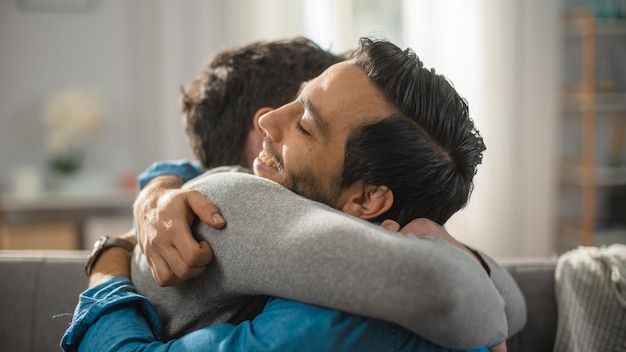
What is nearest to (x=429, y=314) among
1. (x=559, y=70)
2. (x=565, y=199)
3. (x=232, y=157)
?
(x=232, y=157)

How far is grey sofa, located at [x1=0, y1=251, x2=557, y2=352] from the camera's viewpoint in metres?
1.47

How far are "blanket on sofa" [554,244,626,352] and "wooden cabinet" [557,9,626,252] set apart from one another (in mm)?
2510

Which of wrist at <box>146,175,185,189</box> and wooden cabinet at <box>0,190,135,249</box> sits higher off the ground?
wrist at <box>146,175,185,189</box>

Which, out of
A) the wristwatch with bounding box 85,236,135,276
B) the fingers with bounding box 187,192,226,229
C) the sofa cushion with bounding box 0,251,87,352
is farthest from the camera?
the sofa cushion with bounding box 0,251,87,352

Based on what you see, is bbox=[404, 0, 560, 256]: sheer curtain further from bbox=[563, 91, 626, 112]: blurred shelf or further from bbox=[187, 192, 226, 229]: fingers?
bbox=[187, 192, 226, 229]: fingers

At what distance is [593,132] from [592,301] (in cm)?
262

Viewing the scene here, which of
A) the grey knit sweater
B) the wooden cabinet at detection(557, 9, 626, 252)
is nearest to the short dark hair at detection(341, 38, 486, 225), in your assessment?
the grey knit sweater

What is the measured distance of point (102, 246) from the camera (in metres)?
1.24

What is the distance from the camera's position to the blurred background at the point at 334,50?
3.73 meters

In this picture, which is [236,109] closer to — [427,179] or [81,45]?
[427,179]

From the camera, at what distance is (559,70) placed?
3951mm

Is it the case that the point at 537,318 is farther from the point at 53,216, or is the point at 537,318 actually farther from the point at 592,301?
the point at 53,216

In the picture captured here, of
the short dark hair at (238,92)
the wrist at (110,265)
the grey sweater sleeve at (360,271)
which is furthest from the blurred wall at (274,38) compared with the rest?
the grey sweater sleeve at (360,271)

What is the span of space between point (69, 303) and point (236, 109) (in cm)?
59
